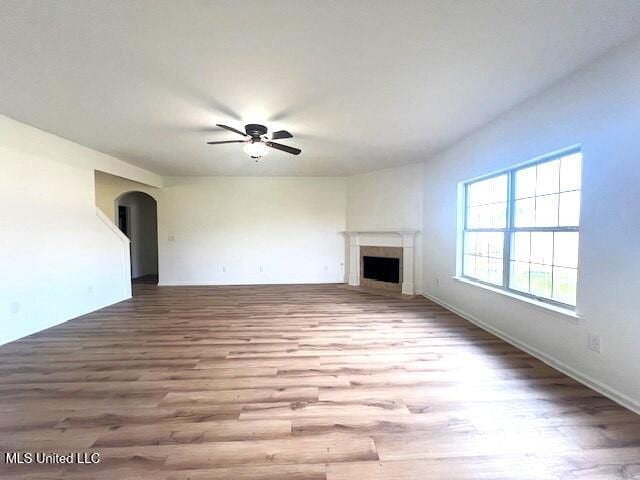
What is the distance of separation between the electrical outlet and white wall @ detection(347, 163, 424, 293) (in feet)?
10.5

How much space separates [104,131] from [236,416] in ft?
12.4

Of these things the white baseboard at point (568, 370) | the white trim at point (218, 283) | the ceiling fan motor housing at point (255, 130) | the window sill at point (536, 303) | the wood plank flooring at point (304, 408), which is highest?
the ceiling fan motor housing at point (255, 130)

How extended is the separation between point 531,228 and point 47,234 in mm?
5941

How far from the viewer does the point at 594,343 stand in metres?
2.13

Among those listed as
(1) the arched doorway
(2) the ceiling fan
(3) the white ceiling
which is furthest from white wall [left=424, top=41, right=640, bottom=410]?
(1) the arched doorway

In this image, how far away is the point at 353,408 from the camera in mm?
1894

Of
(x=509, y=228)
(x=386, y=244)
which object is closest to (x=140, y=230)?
(x=386, y=244)

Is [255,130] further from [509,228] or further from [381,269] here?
[381,269]

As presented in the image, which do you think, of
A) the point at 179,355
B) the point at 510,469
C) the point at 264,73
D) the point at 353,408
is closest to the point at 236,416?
the point at 353,408

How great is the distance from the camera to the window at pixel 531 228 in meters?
2.47

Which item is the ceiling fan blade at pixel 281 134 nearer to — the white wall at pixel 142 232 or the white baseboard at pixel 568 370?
the white baseboard at pixel 568 370

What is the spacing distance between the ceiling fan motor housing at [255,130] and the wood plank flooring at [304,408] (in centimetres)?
240

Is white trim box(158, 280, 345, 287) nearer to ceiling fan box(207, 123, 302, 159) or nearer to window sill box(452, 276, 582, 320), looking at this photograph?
window sill box(452, 276, 582, 320)

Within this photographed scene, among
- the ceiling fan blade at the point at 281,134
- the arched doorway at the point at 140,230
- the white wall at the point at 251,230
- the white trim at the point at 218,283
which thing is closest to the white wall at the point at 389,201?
the white wall at the point at 251,230
